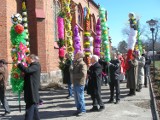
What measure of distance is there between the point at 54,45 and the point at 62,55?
22.5ft

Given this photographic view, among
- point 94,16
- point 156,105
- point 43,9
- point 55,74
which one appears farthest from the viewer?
point 94,16

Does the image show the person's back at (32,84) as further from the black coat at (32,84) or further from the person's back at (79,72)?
the person's back at (79,72)

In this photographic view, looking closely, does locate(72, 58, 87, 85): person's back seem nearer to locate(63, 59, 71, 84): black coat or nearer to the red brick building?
locate(63, 59, 71, 84): black coat

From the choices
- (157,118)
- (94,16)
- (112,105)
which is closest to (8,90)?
(112,105)

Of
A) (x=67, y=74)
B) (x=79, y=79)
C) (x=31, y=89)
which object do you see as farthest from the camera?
(x=67, y=74)

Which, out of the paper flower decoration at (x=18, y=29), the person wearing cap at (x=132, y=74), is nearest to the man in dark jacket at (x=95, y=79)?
the paper flower decoration at (x=18, y=29)

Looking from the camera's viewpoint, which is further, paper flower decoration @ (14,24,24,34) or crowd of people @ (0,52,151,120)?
paper flower decoration @ (14,24,24,34)

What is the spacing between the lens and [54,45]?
23297 millimetres

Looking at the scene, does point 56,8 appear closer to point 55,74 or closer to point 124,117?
point 55,74

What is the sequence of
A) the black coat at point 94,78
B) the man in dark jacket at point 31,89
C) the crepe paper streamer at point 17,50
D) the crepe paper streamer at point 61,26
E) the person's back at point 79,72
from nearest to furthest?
the man in dark jacket at point 31,89 < the person's back at point 79,72 < the crepe paper streamer at point 17,50 < the black coat at point 94,78 < the crepe paper streamer at point 61,26

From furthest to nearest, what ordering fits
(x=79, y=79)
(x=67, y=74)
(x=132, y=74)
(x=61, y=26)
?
(x=61, y=26) → (x=132, y=74) → (x=67, y=74) → (x=79, y=79)

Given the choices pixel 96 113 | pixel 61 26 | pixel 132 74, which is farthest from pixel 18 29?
pixel 61 26

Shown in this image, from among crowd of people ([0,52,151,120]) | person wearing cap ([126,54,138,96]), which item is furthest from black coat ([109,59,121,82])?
person wearing cap ([126,54,138,96])

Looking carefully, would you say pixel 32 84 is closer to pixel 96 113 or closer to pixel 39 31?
pixel 96 113
